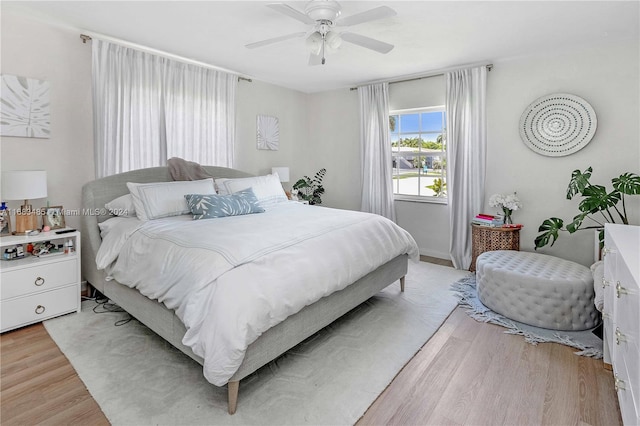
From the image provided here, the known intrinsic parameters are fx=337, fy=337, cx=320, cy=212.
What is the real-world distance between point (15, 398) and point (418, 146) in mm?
4617

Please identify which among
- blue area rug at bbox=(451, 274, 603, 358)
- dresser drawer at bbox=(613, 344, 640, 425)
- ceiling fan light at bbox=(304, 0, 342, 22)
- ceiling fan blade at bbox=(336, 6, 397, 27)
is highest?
ceiling fan light at bbox=(304, 0, 342, 22)

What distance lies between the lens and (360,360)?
7.17ft

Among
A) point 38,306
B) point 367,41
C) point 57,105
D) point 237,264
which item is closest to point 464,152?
point 367,41

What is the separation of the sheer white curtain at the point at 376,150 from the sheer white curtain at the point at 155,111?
6.07ft

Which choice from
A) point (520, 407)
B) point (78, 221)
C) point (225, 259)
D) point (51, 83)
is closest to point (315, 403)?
point (225, 259)

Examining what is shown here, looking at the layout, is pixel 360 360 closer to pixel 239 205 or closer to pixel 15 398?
pixel 239 205

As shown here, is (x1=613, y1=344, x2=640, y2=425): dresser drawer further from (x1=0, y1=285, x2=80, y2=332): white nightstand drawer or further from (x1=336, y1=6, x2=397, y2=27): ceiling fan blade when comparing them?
(x1=0, y1=285, x2=80, y2=332): white nightstand drawer

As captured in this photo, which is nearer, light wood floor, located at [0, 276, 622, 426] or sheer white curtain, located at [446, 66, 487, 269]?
light wood floor, located at [0, 276, 622, 426]

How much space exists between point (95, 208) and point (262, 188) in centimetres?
154

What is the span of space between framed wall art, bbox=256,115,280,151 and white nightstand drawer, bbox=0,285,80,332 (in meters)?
2.89

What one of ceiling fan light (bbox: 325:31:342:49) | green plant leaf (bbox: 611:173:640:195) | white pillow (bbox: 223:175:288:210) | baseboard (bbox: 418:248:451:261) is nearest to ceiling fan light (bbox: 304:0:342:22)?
ceiling fan light (bbox: 325:31:342:49)

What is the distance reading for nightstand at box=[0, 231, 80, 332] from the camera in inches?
96.1

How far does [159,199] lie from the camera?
115 inches

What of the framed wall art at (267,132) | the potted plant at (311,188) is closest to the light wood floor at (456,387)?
the potted plant at (311,188)
